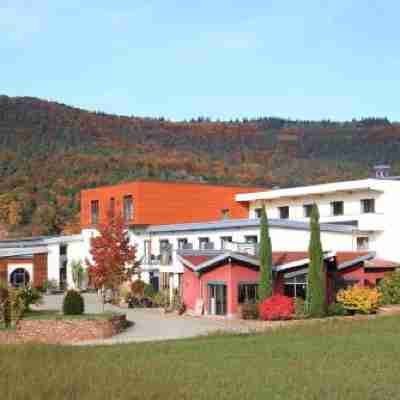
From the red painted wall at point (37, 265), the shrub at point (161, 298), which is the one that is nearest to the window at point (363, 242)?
the shrub at point (161, 298)

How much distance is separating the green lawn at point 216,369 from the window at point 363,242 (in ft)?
60.8

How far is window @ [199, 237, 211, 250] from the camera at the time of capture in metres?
47.1

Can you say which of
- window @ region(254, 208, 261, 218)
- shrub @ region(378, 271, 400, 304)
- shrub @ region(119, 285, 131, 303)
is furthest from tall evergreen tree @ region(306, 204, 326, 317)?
window @ region(254, 208, 261, 218)

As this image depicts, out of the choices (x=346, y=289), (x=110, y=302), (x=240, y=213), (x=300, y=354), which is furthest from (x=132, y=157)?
(x=300, y=354)

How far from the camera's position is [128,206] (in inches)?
2248

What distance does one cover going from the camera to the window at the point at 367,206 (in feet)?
157

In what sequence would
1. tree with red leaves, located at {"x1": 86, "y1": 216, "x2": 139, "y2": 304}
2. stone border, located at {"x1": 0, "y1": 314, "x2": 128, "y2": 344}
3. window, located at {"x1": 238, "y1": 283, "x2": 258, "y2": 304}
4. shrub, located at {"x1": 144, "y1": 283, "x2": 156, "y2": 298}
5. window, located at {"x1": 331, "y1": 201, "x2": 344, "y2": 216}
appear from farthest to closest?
window, located at {"x1": 331, "y1": 201, "x2": 344, "y2": 216} < shrub, located at {"x1": 144, "y1": 283, "x2": 156, "y2": 298} < tree with red leaves, located at {"x1": 86, "y1": 216, "x2": 139, "y2": 304} < window, located at {"x1": 238, "y1": 283, "x2": 258, "y2": 304} < stone border, located at {"x1": 0, "y1": 314, "x2": 128, "y2": 344}

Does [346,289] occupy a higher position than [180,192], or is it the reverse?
[180,192]

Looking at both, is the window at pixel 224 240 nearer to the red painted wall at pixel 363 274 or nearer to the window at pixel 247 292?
the window at pixel 247 292

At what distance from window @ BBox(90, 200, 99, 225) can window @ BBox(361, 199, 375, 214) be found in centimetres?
2183

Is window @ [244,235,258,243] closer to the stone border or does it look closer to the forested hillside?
the stone border

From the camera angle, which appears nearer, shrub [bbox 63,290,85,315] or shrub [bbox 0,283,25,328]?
shrub [bbox 0,283,25,328]

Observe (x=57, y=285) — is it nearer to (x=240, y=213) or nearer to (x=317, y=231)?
(x=240, y=213)

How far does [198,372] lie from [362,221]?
29659 mm
